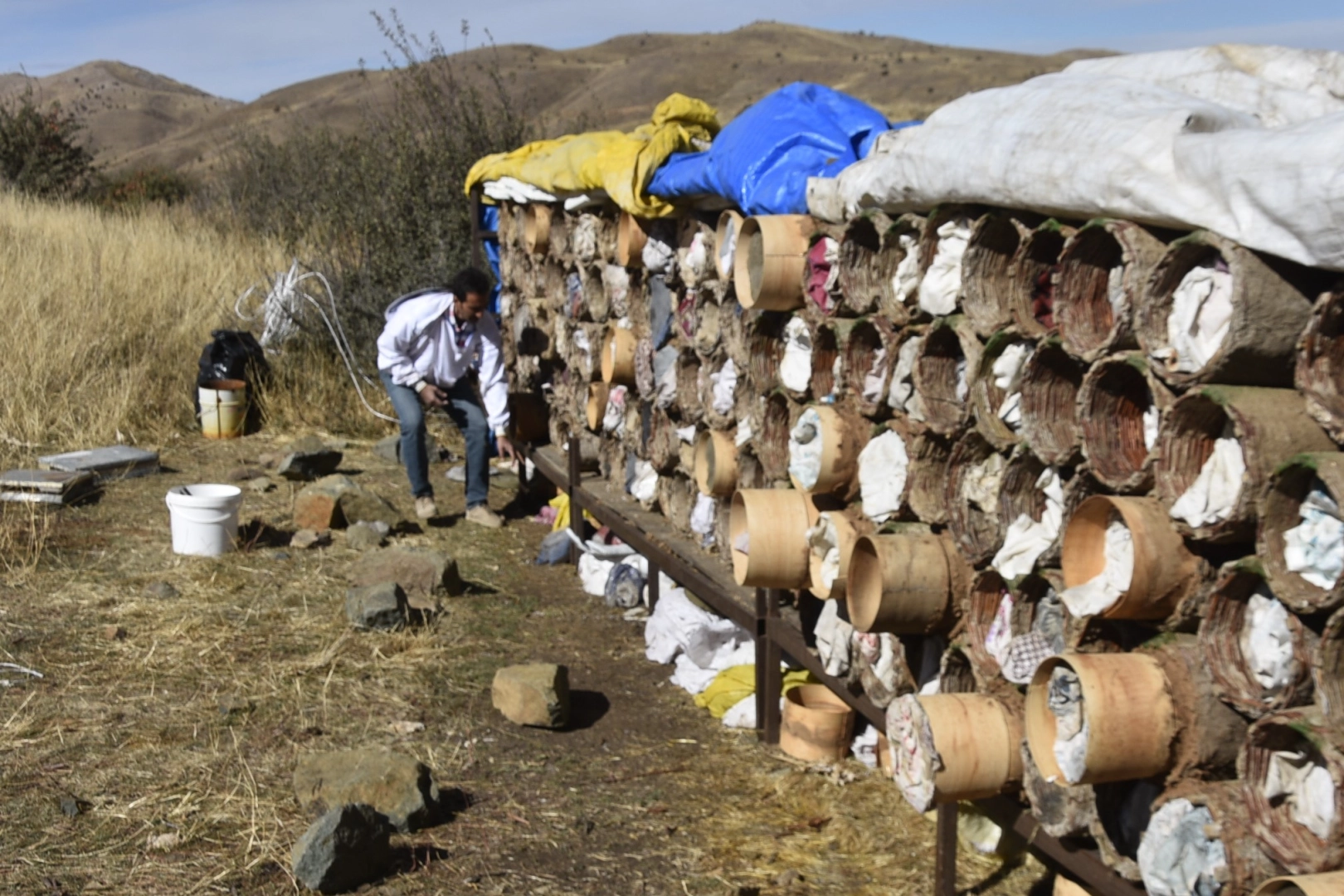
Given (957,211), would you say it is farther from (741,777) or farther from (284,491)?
(284,491)

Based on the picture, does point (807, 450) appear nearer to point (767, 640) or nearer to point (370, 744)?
point (767, 640)

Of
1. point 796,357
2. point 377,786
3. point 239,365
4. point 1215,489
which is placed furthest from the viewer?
point 239,365

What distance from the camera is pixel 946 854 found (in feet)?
10.5

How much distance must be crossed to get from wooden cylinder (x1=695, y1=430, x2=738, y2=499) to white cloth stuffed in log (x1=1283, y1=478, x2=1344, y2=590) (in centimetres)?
266

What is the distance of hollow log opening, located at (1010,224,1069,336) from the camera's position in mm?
2746

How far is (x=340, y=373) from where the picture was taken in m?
9.75

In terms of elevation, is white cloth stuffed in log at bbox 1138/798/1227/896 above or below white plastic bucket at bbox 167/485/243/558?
above

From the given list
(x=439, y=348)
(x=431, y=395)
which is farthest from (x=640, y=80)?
(x=431, y=395)

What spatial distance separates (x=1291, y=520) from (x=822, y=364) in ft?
6.25

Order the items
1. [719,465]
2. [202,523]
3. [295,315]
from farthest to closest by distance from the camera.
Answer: [295,315]
[202,523]
[719,465]

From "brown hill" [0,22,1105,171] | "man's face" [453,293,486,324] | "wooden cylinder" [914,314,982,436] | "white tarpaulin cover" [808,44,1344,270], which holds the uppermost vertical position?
"brown hill" [0,22,1105,171]

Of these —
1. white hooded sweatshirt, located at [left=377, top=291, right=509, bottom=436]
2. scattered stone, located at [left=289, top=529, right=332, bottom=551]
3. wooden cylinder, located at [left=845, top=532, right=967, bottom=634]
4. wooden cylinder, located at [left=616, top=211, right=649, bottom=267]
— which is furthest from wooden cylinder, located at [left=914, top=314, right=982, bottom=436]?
white hooded sweatshirt, located at [left=377, top=291, right=509, bottom=436]

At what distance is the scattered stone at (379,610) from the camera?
205 inches

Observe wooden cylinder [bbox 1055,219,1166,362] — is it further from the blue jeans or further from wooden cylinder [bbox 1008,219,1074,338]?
the blue jeans
